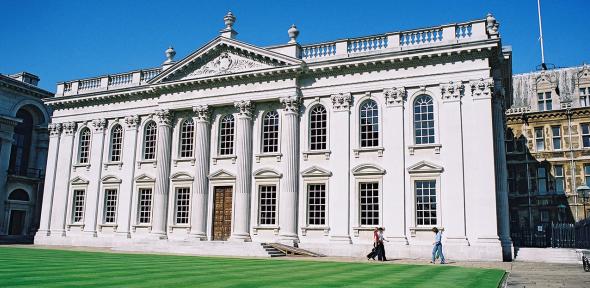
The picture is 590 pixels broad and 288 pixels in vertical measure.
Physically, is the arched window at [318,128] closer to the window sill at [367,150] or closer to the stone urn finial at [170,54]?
the window sill at [367,150]

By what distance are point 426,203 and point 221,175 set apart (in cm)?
1308

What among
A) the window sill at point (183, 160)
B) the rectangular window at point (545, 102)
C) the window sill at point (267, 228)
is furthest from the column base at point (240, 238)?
the rectangular window at point (545, 102)

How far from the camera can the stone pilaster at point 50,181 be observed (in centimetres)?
3841

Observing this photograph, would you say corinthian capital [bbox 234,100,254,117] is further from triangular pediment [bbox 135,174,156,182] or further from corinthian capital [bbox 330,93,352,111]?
triangular pediment [bbox 135,174,156,182]

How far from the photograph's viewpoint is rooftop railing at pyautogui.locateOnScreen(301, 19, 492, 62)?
27.5m

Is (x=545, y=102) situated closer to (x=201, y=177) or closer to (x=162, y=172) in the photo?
(x=201, y=177)

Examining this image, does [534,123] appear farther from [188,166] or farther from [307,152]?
[188,166]

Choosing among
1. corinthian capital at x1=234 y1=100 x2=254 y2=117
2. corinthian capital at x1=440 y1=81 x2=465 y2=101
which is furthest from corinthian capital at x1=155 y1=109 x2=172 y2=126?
corinthian capital at x1=440 y1=81 x2=465 y2=101

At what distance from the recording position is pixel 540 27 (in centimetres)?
4628

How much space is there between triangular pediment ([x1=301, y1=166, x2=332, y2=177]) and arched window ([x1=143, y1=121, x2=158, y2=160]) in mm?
12280

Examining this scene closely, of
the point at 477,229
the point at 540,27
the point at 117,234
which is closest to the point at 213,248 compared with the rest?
the point at 117,234

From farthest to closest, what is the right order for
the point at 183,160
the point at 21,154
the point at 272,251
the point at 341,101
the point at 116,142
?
1. the point at 21,154
2. the point at 116,142
3. the point at 183,160
4. the point at 341,101
5. the point at 272,251

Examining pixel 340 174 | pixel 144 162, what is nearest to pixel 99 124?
pixel 144 162

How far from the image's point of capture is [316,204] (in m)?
29.7
